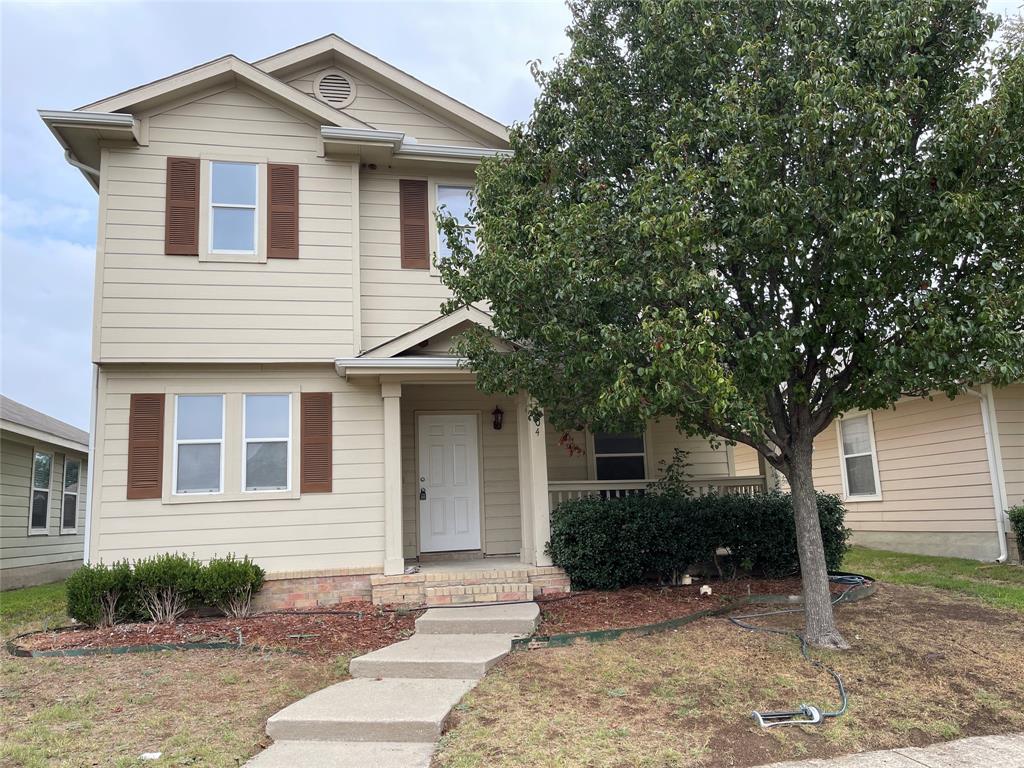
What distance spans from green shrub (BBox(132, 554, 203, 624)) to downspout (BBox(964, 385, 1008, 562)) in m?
11.4

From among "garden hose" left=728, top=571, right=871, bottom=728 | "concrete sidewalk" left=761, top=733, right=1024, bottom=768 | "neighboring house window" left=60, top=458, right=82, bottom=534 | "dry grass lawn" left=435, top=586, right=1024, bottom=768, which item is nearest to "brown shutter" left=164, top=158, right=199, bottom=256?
"dry grass lawn" left=435, top=586, right=1024, bottom=768

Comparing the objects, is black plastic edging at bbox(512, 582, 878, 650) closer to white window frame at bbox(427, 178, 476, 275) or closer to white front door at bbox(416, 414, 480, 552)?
white front door at bbox(416, 414, 480, 552)

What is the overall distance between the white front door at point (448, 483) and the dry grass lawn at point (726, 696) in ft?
13.1

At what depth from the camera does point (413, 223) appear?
9992 mm

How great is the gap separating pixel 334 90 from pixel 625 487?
7400 mm

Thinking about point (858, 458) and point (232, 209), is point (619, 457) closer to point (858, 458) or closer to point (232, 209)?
point (858, 458)

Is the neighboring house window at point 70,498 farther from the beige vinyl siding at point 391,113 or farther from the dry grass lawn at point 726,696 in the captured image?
the dry grass lawn at point 726,696

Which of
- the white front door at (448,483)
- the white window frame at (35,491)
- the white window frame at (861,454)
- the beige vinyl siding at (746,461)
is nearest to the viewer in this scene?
the white front door at (448,483)

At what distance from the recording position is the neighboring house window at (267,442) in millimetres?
8875

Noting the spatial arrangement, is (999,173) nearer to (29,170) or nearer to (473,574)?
(473,574)

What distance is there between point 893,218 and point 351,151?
687 cm

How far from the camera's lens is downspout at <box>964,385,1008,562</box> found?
36.2 ft

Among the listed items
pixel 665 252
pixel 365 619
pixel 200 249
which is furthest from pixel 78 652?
pixel 665 252

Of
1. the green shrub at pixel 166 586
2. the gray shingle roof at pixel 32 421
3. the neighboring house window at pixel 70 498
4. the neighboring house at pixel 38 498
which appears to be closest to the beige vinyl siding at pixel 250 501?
the green shrub at pixel 166 586
